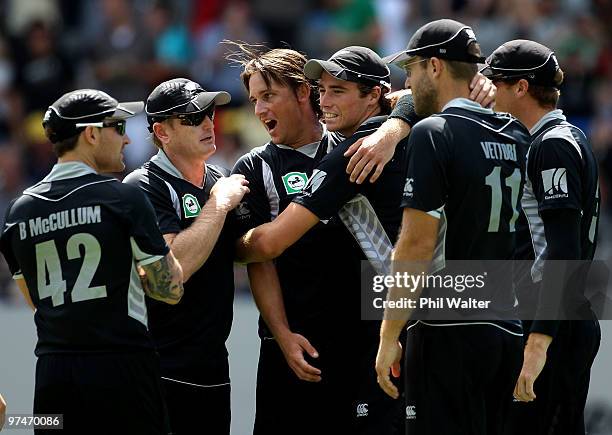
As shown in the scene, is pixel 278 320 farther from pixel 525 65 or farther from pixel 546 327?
pixel 525 65

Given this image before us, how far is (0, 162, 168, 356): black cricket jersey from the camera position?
5016 mm

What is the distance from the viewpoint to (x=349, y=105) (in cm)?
588

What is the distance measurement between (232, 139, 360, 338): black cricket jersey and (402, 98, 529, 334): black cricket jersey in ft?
2.80

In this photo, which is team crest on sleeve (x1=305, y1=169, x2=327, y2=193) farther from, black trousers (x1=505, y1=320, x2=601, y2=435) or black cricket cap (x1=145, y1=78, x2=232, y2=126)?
black trousers (x1=505, y1=320, x2=601, y2=435)

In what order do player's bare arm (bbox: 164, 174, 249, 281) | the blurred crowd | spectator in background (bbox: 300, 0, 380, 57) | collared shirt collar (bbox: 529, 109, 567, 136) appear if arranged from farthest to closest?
spectator in background (bbox: 300, 0, 380, 57)
the blurred crowd
collared shirt collar (bbox: 529, 109, 567, 136)
player's bare arm (bbox: 164, 174, 249, 281)

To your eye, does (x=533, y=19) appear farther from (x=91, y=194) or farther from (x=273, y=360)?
(x=91, y=194)

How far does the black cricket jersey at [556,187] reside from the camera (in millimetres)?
5660

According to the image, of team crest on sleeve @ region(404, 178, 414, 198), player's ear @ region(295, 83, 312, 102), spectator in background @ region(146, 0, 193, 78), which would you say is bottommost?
team crest on sleeve @ region(404, 178, 414, 198)

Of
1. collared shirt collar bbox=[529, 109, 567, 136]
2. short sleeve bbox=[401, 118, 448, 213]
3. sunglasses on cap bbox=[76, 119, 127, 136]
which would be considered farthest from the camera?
collared shirt collar bbox=[529, 109, 567, 136]

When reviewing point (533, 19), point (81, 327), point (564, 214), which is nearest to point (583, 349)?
point (564, 214)

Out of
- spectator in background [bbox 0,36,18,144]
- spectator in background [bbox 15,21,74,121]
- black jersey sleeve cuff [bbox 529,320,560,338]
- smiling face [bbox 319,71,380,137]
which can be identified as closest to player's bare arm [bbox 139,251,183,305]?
smiling face [bbox 319,71,380,137]

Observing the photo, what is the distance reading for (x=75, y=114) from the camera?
17.1 ft

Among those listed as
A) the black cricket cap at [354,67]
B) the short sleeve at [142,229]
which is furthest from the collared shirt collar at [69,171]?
the black cricket cap at [354,67]

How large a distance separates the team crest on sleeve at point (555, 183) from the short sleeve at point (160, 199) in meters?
1.90
